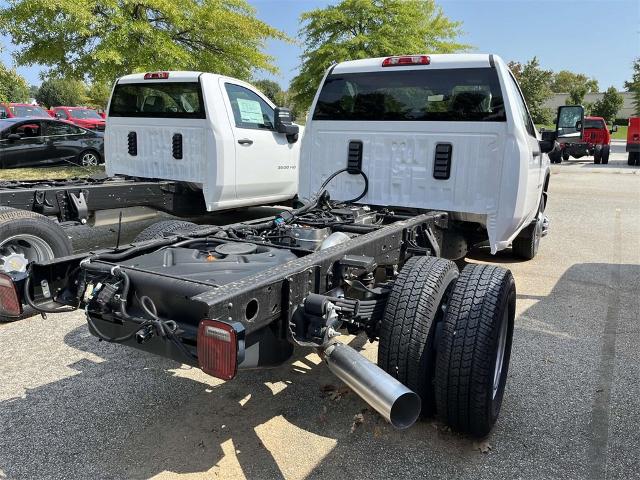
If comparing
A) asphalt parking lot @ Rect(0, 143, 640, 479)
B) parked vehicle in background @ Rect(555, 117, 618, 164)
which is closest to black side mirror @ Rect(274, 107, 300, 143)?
asphalt parking lot @ Rect(0, 143, 640, 479)

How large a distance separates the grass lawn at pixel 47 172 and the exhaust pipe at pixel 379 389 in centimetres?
1003

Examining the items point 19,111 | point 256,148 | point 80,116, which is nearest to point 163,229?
point 256,148

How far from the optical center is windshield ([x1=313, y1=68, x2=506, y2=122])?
4680 mm

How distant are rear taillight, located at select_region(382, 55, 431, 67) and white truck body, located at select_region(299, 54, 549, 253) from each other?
1.2 inches

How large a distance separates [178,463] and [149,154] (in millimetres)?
5255

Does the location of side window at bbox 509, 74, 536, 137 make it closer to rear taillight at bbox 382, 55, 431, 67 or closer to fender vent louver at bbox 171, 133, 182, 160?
rear taillight at bbox 382, 55, 431, 67

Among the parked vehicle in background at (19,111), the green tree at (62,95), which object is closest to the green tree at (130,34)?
the parked vehicle in background at (19,111)

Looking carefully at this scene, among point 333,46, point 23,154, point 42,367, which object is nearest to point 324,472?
point 42,367

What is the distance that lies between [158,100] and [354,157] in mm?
3264

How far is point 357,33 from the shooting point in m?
19.1

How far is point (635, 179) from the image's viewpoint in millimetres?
18359

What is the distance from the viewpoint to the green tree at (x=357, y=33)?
18.2m

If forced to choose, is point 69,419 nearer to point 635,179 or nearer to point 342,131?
point 342,131

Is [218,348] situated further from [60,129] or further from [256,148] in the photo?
[60,129]
